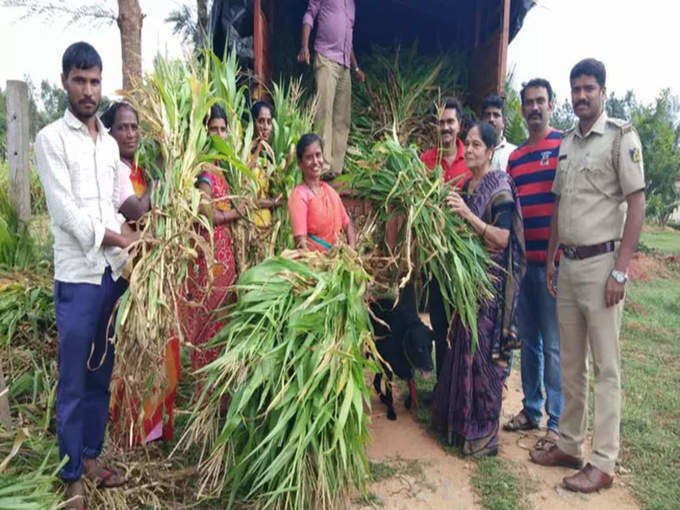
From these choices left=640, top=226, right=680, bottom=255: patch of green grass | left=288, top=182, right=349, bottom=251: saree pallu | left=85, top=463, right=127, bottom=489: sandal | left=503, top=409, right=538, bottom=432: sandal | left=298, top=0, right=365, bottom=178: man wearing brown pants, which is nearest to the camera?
left=85, top=463, right=127, bottom=489: sandal

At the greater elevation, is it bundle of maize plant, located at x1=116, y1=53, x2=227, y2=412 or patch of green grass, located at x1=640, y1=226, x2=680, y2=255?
bundle of maize plant, located at x1=116, y1=53, x2=227, y2=412

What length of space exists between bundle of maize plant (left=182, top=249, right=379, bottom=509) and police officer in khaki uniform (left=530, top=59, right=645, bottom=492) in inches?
50.1

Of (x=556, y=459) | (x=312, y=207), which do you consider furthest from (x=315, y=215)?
(x=556, y=459)

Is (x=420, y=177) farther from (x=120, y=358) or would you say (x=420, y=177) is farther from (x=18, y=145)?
(x=18, y=145)

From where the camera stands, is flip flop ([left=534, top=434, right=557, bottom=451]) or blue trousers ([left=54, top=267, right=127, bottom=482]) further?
flip flop ([left=534, top=434, right=557, bottom=451])

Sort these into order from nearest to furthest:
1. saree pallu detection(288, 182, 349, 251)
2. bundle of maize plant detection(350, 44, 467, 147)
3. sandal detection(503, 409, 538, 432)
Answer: saree pallu detection(288, 182, 349, 251) < sandal detection(503, 409, 538, 432) < bundle of maize plant detection(350, 44, 467, 147)

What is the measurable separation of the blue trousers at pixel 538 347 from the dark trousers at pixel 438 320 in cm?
54

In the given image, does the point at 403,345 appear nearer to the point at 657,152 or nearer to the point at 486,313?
the point at 486,313

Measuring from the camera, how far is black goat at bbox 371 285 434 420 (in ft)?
9.73

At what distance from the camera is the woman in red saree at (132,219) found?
2.13 meters

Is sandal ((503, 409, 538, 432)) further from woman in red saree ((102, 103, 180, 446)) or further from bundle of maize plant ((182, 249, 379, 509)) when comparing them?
woman in red saree ((102, 103, 180, 446))

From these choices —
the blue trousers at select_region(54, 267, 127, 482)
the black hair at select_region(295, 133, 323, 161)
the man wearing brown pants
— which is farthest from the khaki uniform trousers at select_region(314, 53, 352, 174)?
the blue trousers at select_region(54, 267, 127, 482)

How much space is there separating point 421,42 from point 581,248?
11.2 ft

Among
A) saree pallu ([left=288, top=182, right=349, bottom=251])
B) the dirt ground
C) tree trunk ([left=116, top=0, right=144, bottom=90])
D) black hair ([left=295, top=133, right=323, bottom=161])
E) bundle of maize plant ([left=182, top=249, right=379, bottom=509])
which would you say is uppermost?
tree trunk ([left=116, top=0, right=144, bottom=90])
